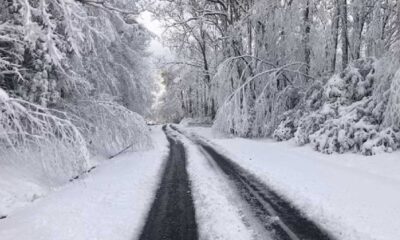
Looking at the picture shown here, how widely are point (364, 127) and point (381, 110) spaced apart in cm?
81

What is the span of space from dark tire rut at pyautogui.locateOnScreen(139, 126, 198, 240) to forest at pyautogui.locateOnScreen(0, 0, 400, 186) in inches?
93.2

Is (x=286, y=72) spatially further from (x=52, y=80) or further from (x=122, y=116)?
(x=52, y=80)

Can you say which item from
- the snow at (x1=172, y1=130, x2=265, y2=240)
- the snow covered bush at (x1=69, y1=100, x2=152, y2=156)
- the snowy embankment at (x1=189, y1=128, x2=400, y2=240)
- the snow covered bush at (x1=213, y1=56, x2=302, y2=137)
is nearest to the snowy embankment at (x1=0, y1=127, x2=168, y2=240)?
the snow at (x1=172, y1=130, x2=265, y2=240)

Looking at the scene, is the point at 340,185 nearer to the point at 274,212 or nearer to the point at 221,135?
the point at 274,212

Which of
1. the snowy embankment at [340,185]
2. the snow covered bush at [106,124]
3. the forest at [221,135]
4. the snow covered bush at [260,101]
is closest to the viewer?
the snowy embankment at [340,185]

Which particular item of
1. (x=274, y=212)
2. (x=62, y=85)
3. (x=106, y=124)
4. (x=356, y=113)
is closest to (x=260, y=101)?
(x=356, y=113)

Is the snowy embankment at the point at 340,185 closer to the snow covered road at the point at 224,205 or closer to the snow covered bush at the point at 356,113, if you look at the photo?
the snow covered road at the point at 224,205

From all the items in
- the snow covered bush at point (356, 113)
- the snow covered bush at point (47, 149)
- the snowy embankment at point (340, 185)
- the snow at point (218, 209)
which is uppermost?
the snow covered bush at point (356, 113)

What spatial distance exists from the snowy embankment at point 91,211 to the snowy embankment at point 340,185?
319 cm

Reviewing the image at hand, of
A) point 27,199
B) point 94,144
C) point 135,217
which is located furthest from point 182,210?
point 94,144

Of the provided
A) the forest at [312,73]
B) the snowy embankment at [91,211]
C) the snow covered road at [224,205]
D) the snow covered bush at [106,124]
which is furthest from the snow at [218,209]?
the forest at [312,73]

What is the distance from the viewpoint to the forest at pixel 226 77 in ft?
36.3

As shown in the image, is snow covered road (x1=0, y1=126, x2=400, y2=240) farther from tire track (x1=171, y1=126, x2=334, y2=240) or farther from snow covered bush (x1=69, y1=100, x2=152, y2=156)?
snow covered bush (x1=69, y1=100, x2=152, y2=156)

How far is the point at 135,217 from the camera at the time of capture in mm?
8297
